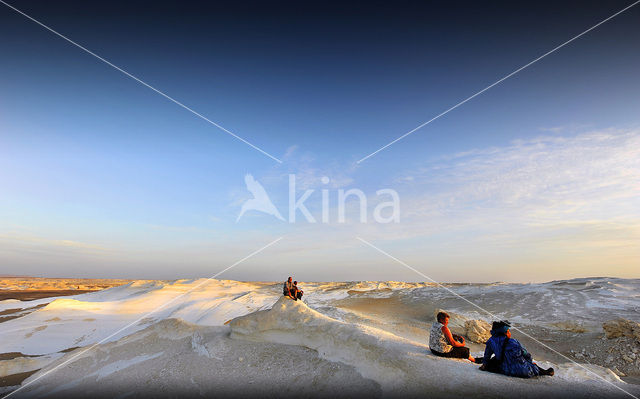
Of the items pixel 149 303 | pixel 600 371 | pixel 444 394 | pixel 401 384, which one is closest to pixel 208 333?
pixel 401 384

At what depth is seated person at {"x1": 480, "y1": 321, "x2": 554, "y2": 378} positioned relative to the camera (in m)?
6.38

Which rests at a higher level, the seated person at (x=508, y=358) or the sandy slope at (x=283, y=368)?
the seated person at (x=508, y=358)

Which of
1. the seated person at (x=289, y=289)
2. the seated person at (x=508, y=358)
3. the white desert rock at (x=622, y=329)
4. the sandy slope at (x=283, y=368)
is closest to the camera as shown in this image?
the sandy slope at (x=283, y=368)

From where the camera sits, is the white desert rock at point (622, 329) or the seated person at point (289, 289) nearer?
the white desert rock at point (622, 329)

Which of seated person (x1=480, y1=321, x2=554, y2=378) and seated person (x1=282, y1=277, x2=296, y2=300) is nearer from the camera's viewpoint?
seated person (x1=480, y1=321, x2=554, y2=378)

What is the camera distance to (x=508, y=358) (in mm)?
6527

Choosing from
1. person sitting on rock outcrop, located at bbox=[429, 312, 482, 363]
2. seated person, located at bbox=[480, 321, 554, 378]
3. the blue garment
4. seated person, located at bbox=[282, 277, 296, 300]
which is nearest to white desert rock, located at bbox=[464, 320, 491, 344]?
person sitting on rock outcrop, located at bbox=[429, 312, 482, 363]

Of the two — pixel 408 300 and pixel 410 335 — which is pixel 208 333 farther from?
pixel 408 300

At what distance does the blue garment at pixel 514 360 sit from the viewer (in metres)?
6.36

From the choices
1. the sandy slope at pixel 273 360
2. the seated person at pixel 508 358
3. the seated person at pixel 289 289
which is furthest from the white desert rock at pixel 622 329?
the seated person at pixel 289 289

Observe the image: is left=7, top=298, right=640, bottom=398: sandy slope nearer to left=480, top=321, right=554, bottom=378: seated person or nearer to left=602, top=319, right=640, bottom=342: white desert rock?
left=480, top=321, right=554, bottom=378: seated person

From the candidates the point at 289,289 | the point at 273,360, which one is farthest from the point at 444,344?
the point at 289,289

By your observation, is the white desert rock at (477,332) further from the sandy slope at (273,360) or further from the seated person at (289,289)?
the seated person at (289,289)

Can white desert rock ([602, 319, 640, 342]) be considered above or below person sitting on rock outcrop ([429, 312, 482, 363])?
below
